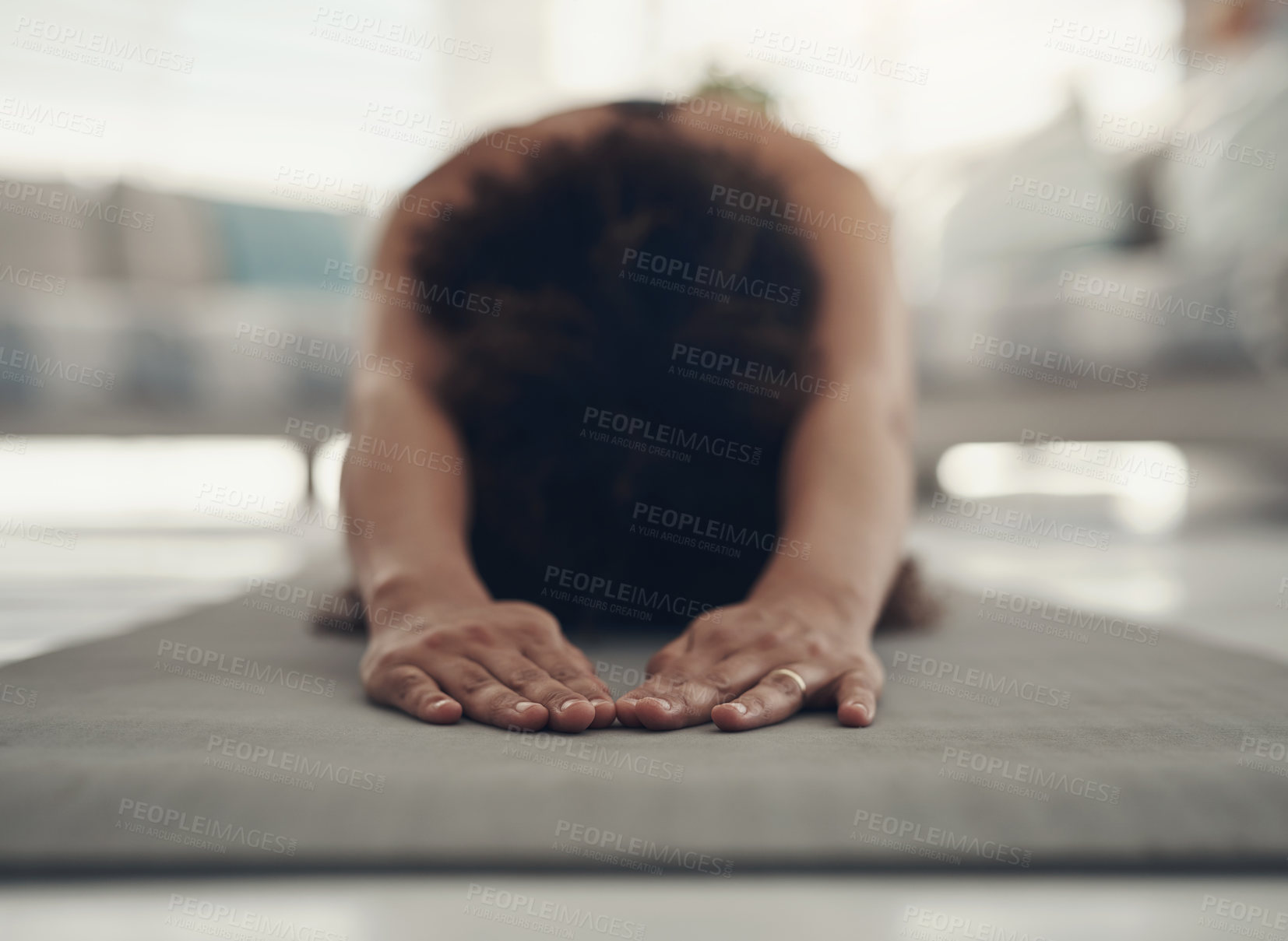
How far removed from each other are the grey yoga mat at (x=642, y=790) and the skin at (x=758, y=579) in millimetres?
27

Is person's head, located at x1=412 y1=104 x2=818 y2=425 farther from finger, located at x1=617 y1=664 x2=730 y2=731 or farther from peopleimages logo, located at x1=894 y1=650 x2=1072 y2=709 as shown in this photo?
finger, located at x1=617 y1=664 x2=730 y2=731

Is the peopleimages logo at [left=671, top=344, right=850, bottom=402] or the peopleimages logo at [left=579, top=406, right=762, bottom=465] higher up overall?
the peopleimages logo at [left=671, top=344, right=850, bottom=402]

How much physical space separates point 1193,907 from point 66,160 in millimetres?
5000

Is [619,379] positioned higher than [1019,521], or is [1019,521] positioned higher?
[619,379]

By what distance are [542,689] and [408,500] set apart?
1.10ft

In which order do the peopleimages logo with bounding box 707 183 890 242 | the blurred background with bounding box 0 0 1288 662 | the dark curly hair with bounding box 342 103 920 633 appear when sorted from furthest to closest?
the blurred background with bounding box 0 0 1288 662 → the peopleimages logo with bounding box 707 183 890 242 → the dark curly hair with bounding box 342 103 920 633

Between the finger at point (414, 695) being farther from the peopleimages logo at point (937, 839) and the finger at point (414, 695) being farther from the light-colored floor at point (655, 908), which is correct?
the peopleimages logo at point (937, 839)

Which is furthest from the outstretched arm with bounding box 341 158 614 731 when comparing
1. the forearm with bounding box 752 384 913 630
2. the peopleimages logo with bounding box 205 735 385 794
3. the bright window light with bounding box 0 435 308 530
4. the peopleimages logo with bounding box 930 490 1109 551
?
the bright window light with bounding box 0 435 308 530

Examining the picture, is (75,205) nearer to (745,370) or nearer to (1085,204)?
(745,370)

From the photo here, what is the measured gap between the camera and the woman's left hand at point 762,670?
0.69m

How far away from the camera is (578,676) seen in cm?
72

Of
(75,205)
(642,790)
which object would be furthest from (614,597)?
(75,205)

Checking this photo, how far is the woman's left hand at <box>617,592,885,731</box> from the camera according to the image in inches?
27.0

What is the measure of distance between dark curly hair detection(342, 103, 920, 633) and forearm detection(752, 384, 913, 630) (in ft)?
0.25
